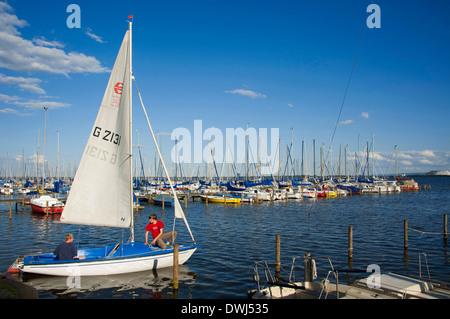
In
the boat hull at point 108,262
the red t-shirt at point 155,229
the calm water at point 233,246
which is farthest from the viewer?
the red t-shirt at point 155,229

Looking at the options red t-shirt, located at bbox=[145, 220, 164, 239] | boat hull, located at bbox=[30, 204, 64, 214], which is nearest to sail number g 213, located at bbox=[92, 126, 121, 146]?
red t-shirt, located at bbox=[145, 220, 164, 239]

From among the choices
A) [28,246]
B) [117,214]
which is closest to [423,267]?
[117,214]

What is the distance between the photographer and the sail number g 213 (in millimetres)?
13312

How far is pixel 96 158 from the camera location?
13.4 metres

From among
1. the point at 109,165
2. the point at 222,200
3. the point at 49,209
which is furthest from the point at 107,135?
the point at 222,200

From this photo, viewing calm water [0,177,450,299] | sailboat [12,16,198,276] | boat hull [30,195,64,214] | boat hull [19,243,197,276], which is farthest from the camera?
boat hull [30,195,64,214]

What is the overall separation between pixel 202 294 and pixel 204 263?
4474mm

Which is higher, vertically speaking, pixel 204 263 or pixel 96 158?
pixel 96 158

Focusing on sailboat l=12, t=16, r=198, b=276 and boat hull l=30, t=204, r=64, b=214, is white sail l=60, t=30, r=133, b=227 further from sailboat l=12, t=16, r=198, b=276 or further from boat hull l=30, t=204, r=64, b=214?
boat hull l=30, t=204, r=64, b=214

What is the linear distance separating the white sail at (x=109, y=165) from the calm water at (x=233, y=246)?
5.16ft

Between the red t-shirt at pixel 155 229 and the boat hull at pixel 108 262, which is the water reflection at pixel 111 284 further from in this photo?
the red t-shirt at pixel 155 229

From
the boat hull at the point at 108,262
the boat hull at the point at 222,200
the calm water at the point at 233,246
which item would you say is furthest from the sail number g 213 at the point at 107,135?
the boat hull at the point at 222,200

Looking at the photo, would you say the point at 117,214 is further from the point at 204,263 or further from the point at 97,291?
the point at 204,263

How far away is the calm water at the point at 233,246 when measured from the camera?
1308 cm
